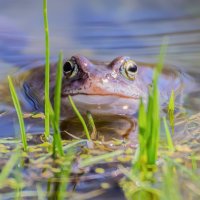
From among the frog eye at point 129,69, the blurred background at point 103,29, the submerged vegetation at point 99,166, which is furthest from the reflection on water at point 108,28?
the submerged vegetation at point 99,166

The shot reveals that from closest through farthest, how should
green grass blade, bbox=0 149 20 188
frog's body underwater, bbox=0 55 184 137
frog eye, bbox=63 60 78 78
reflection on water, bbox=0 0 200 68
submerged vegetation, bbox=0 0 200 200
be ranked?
green grass blade, bbox=0 149 20 188 → submerged vegetation, bbox=0 0 200 200 → frog's body underwater, bbox=0 55 184 137 → frog eye, bbox=63 60 78 78 → reflection on water, bbox=0 0 200 68

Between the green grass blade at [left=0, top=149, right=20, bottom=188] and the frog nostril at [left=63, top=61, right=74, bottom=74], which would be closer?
the green grass blade at [left=0, top=149, right=20, bottom=188]

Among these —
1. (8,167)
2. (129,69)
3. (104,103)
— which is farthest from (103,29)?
(8,167)

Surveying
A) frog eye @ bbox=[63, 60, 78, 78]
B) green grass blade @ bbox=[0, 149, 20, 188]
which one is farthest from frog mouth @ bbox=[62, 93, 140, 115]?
green grass blade @ bbox=[0, 149, 20, 188]

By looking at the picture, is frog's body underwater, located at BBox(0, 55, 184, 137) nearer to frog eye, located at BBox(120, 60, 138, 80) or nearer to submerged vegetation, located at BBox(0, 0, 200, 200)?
frog eye, located at BBox(120, 60, 138, 80)

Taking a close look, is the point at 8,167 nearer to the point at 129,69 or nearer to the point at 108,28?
the point at 129,69

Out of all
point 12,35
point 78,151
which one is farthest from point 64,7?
point 78,151

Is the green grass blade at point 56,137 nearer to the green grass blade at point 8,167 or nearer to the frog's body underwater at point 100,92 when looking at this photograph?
the green grass blade at point 8,167

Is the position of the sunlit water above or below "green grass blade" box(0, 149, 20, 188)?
above
